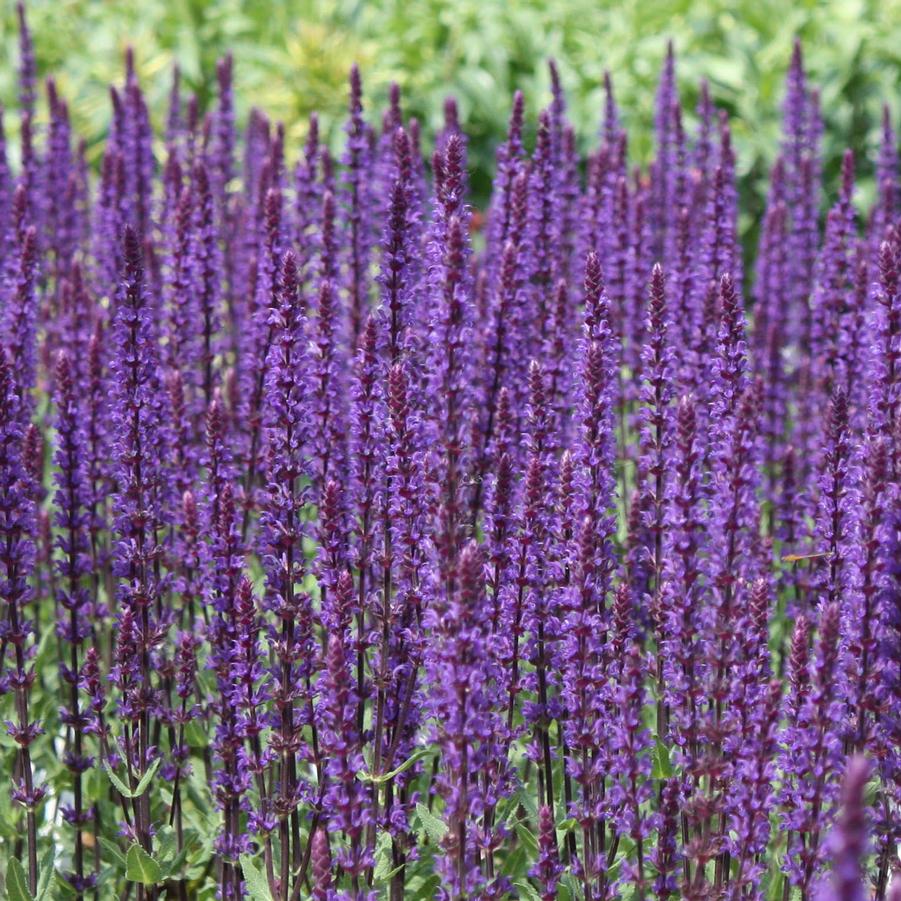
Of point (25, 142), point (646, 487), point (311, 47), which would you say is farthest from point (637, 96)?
point (646, 487)

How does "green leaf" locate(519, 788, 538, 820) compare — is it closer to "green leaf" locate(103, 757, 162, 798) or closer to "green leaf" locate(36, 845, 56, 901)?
"green leaf" locate(103, 757, 162, 798)

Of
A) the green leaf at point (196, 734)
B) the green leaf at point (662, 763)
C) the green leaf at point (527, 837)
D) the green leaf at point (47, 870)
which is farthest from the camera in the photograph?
the green leaf at point (196, 734)

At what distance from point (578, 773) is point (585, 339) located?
166 centimetres

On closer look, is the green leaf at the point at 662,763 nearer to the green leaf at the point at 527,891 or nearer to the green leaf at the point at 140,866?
the green leaf at the point at 527,891

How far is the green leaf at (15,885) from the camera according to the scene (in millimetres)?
5637

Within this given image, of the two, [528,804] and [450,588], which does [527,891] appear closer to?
[528,804]

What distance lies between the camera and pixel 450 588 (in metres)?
4.58

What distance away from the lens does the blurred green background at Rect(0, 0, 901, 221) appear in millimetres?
15453

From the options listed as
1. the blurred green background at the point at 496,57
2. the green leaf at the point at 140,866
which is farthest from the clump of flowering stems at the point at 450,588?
the blurred green background at the point at 496,57

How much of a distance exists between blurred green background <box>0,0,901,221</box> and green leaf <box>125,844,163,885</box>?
1106 centimetres

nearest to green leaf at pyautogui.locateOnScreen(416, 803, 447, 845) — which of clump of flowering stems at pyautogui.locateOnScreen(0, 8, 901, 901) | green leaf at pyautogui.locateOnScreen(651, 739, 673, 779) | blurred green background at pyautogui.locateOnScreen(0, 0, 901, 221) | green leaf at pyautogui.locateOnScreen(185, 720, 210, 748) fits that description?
clump of flowering stems at pyautogui.locateOnScreen(0, 8, 901, 901)

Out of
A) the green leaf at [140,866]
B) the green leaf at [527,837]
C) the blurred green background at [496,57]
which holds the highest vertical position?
the blurred green background at [496,57]

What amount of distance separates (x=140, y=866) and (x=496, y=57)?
12616mm

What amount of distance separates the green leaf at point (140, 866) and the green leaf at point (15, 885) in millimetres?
448
